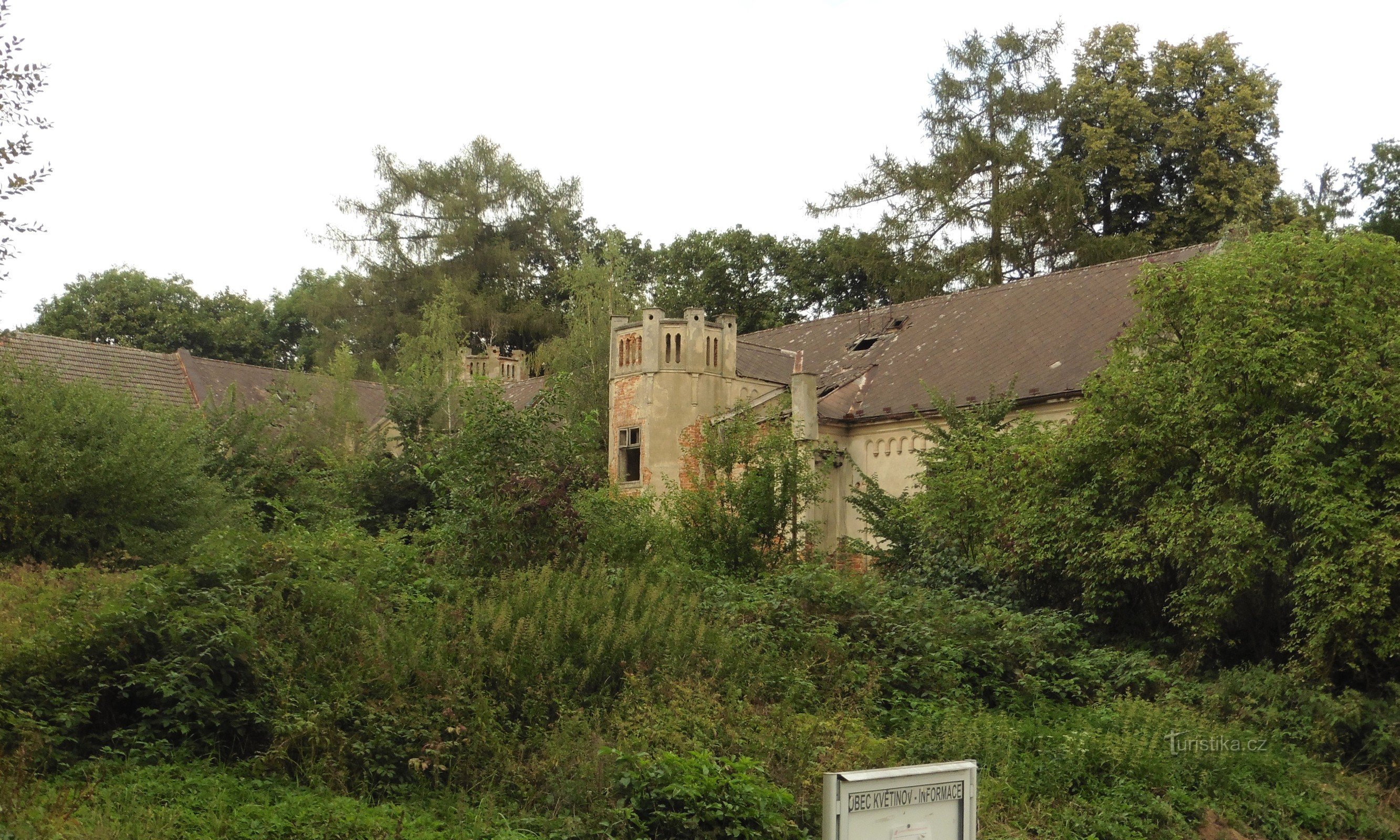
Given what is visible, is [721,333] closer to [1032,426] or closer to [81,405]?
[1032,426]

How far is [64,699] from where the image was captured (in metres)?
10.2

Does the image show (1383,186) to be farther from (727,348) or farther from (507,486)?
(507,486)

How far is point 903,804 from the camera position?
269 inches

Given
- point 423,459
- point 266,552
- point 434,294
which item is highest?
point 434,294

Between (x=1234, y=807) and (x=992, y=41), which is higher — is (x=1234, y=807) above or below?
below

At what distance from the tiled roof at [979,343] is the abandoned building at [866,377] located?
40 mm

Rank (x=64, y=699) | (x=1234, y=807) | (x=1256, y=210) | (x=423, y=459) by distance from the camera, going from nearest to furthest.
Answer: (x=64, y=699), (x=1234, y=807), (x=423, y=459), (x=1256, y=210)

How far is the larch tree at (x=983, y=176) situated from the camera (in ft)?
140

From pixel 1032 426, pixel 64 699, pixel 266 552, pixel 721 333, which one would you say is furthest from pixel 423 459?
pixel 64 699

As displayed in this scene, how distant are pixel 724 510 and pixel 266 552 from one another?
8936 millimetres

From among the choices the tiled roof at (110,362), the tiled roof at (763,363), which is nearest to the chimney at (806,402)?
the tiled roof at (763,363)

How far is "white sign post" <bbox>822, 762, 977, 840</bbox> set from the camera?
654 centimetres

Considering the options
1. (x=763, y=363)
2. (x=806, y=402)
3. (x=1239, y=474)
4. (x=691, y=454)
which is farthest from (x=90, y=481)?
(x=763, y=363)

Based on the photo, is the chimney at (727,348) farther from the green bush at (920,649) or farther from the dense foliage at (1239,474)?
the green bush at (920,649)
